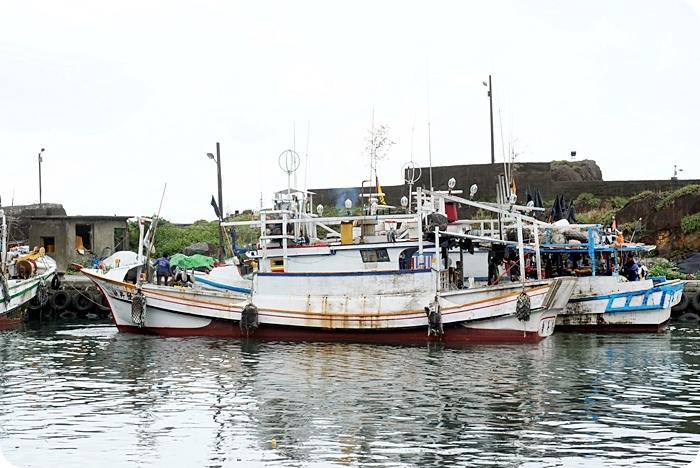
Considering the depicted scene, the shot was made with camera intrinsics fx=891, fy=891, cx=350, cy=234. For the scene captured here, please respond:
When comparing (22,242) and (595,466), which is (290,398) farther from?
(22,242)

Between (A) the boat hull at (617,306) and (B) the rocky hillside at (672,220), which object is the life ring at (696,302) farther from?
(B) the rocky hillside at (672,220)

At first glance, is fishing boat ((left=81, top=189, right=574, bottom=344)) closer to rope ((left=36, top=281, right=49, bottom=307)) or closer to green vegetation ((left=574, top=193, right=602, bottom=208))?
rope ((left=36, top=281, right=49, bottom=307))

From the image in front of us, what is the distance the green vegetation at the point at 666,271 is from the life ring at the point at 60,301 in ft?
70.0

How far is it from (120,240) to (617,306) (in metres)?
24.2

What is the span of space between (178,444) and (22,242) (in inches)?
1205

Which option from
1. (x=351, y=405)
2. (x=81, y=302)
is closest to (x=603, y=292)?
(x=351, y=405)

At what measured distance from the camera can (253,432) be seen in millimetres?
13180

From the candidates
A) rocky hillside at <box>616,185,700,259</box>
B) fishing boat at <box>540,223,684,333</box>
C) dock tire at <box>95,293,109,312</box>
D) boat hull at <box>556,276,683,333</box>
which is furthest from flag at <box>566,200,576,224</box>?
dock tire at <box>95,293,109,312</box>

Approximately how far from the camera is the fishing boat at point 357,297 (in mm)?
22250

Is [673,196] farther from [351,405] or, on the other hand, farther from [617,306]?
[351,405]

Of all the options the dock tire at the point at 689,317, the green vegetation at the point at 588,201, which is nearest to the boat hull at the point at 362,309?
the dock tire at the point at 689,317

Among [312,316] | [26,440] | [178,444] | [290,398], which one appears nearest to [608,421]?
[290,398]

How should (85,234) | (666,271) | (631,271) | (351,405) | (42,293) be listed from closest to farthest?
1. (351,405)
2. (631,271)
3. (42,293)
4. (666,271)
5. (85,234)

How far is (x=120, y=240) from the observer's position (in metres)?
40.9
